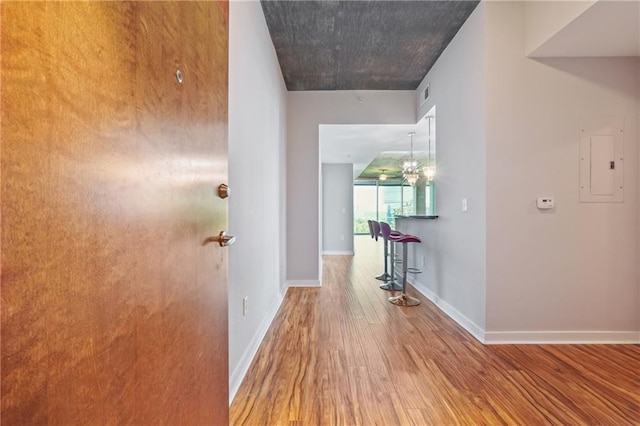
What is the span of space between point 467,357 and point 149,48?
2.46m

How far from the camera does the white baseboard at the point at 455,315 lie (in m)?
2.37

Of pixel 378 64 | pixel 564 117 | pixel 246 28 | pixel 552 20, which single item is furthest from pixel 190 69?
pixel 378 64

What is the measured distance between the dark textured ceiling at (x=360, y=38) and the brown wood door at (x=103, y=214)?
2040mm

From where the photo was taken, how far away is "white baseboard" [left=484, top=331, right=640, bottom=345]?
90.0 inches

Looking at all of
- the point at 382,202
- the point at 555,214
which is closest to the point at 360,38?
the point at 555,214

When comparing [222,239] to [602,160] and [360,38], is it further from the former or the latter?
[602,160]

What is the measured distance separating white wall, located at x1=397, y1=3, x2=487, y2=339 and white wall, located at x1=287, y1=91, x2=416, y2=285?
70 cm

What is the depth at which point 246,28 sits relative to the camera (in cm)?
201

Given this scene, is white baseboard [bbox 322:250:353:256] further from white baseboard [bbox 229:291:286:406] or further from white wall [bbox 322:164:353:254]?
white baseboard [bbox 229:291:286:406]

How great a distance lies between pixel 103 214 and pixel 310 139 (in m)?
3.70

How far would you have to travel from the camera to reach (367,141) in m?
5.07

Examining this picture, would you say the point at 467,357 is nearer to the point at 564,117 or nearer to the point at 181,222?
the point at 564,117

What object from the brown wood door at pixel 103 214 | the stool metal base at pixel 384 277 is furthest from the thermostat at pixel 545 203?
the brown wood door at pixel 103 214

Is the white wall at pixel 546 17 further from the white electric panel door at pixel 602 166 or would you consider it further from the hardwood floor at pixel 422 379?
the hardwood floor at pixel 422 379
